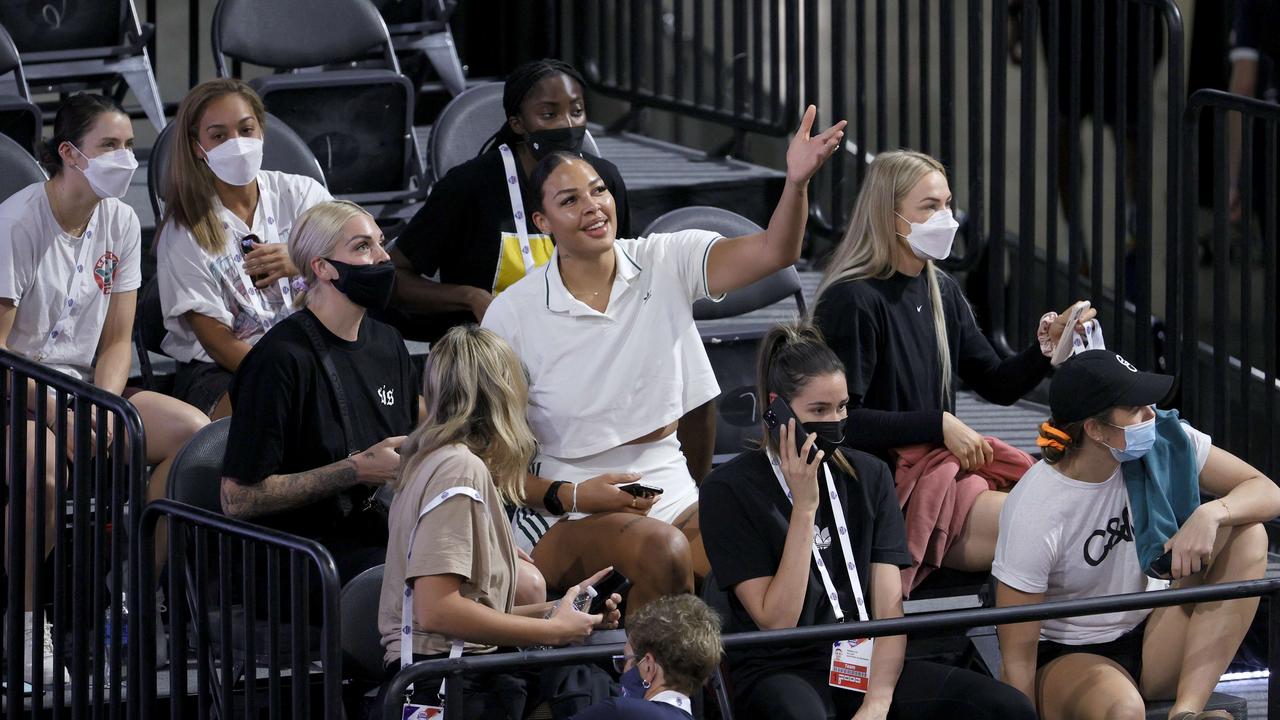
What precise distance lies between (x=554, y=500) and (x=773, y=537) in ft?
1.77

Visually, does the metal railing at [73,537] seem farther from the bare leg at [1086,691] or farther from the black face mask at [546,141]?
the bare leg at [1086,691]

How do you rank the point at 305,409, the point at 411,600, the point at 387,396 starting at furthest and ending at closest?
the point at 387,396 < the point at 305,409 < the point at 411,600

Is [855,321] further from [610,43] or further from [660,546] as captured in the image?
[610,43]

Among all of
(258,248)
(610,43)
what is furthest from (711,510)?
(610,43)

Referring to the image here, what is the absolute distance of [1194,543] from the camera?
405 cm

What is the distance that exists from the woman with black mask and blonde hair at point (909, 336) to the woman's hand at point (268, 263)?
1.36m

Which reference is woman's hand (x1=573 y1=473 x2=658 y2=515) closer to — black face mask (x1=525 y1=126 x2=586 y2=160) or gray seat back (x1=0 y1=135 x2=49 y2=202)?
black face mask (x1=525 y1=126 x2=586 y2=160)

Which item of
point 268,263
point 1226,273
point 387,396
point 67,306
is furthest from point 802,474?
point 1226,273

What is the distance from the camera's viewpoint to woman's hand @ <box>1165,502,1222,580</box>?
4055 mm

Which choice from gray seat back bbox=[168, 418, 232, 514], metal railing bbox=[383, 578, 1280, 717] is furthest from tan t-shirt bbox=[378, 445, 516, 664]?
gray seat back bbox=[168, 418, 232, 514]

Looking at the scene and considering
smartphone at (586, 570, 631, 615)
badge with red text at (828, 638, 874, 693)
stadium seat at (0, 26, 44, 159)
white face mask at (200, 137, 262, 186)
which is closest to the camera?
smartphone at (586, 570, 631, 615)

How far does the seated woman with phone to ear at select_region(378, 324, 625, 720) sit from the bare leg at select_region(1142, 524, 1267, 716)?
1237 mm

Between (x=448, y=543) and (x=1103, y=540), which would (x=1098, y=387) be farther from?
(x=448, y=543)

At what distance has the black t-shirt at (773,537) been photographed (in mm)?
3928
